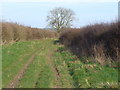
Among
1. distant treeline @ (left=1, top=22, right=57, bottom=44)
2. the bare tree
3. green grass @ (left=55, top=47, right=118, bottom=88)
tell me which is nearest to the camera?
green grass @ (left=55, top=47, right=118, bottom=88)

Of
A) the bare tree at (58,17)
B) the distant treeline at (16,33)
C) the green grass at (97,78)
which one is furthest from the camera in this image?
the bare tree at (58,17)

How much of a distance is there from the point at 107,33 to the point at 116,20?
108 centimetres

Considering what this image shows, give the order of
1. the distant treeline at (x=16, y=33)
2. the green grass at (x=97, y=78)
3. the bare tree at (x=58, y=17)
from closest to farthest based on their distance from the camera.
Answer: the green grass at (x=97, y=78) → the distant treeline at (x=16, y=33) → the bare tree at (x=58, y=17)

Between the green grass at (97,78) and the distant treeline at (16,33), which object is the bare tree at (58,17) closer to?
the distant treeline at (16,33)

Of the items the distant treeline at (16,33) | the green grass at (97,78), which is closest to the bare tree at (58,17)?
the distant treeline at (16,33)

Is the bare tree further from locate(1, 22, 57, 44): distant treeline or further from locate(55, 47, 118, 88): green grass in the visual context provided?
locate(55, 47, 118, 88): green grass

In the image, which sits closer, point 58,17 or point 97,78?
point 97,78

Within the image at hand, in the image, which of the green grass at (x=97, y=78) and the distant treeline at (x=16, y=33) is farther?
the distant treeline at (x=16, y=33)

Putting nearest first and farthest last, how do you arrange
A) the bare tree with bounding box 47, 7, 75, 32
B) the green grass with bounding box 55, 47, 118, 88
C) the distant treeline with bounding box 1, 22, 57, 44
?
the green grass with bounding box 55, 47, 118, 88, the distant treeline with bounding box 1, 22, 57, 44, the bare tree with bounding box 47, 7, 75, 32

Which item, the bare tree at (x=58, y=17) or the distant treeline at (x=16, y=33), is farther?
the bare tree at (x=58, y=17)

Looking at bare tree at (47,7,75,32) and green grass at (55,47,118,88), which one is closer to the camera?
green grass at (55,47,118,88)

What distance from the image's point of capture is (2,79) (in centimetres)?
1045

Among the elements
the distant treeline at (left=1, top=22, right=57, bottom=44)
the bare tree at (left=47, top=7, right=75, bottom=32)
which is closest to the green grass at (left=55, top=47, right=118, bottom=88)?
the distant treeline at (left=1, top=22, right=57, bottom=44)

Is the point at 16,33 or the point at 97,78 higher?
the point at 16,33
